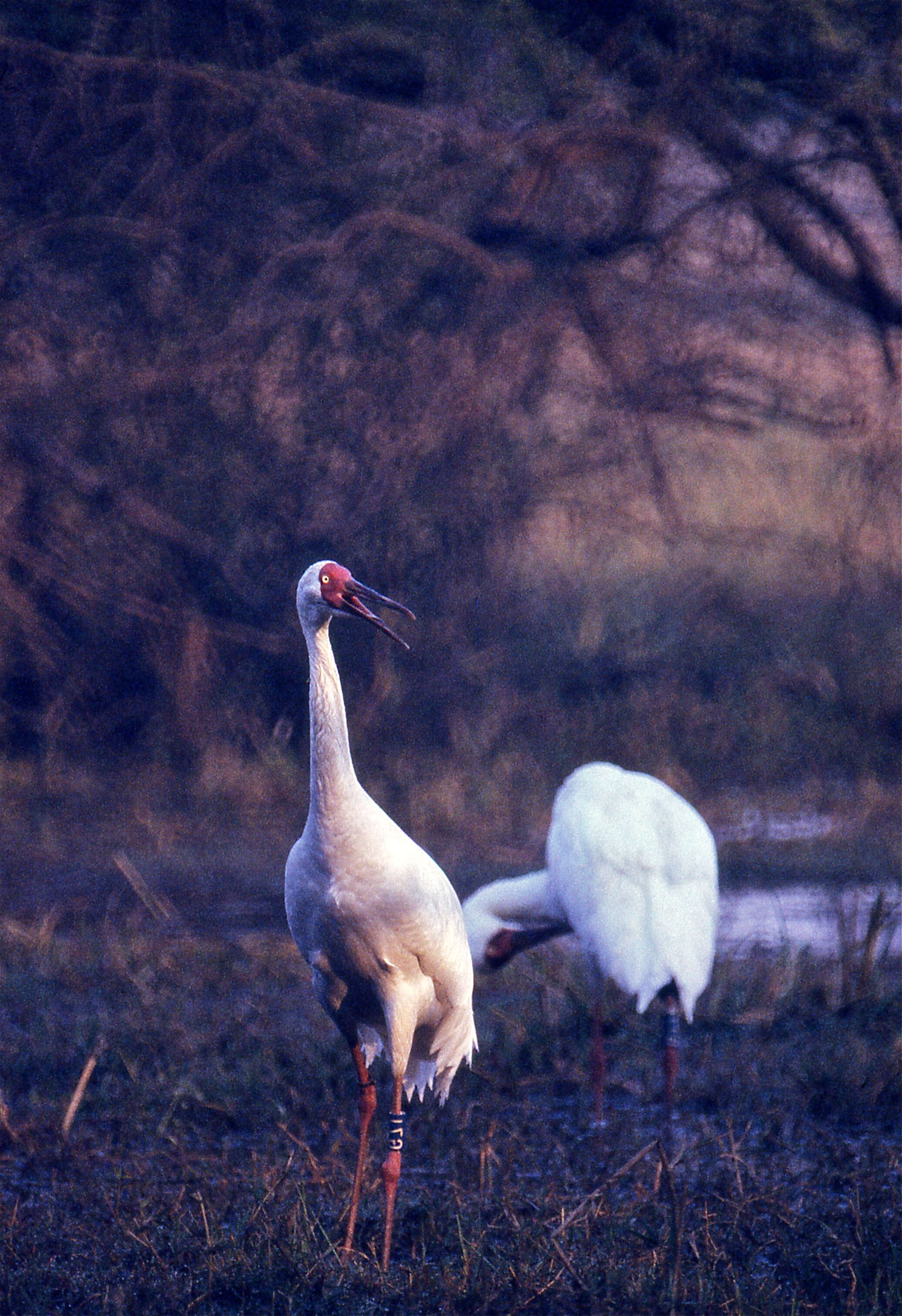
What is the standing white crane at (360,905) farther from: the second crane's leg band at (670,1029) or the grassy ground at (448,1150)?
the second crane's leg band at (670,1029)

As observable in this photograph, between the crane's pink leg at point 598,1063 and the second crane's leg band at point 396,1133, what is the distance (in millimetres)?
795

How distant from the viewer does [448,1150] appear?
3.93 m

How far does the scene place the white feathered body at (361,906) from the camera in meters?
3.33

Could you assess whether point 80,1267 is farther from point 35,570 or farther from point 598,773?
point 35,570

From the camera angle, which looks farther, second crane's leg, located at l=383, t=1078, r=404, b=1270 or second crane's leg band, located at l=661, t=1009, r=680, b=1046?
second crane's leg band, located at l=661, t=1009, r=680, b=1046

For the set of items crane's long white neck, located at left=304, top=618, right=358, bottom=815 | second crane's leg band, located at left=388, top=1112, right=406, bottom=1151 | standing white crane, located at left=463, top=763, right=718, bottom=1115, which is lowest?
second crane's leg band, located at left=388, top=1112, right=406, bottom=1151

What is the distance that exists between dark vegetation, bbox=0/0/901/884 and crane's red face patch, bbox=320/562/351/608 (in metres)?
3.80

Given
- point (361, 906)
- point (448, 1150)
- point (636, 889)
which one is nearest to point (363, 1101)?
point (448, 1150)

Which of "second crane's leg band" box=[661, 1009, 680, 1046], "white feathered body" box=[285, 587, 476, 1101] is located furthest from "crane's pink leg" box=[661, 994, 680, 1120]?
"white feathered body" box=[285, 587, 476, 1101]

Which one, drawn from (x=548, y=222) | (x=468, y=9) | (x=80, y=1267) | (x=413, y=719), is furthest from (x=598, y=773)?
(x=468, y=9)

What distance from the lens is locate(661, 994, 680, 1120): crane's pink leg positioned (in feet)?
13.9

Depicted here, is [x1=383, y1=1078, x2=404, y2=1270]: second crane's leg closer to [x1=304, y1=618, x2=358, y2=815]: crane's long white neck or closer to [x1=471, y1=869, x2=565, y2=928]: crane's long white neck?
[x1=304, y1=618, x2=358, y2=815]: crane's long white neck

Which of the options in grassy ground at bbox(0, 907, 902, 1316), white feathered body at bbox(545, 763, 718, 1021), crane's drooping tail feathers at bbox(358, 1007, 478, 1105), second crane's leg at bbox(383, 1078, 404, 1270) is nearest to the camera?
grassy ground at bbox(0, 907, 902, 1316)

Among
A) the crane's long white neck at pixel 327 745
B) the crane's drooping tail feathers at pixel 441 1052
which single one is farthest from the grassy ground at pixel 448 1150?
the crane's long white neck at pixel 327 745
